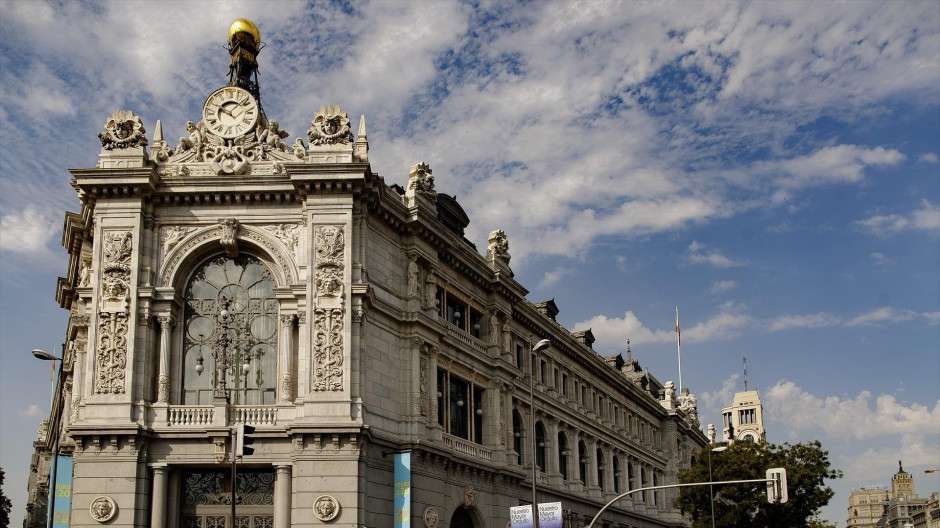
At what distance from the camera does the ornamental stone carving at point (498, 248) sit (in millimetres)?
57534

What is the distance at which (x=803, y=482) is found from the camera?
2712 inches

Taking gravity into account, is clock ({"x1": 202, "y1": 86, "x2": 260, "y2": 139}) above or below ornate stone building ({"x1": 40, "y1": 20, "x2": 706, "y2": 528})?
above

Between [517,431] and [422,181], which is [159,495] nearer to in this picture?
[422,181]

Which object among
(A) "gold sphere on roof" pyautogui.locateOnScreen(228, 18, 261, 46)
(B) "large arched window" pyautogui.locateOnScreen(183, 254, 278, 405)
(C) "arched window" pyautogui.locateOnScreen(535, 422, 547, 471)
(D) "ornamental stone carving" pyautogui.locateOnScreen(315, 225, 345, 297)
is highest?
(A) "gold sphere on roof" pyautogui.locateOnScreen(228, 18, 261, 46)

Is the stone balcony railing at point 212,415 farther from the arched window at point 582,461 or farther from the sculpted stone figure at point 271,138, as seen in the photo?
the arched window at point 582,461

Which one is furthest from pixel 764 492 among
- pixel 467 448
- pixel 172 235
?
pixel 172 235

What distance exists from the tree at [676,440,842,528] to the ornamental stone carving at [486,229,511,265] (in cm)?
2468

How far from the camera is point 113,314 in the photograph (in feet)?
134

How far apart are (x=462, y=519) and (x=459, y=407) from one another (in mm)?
5451

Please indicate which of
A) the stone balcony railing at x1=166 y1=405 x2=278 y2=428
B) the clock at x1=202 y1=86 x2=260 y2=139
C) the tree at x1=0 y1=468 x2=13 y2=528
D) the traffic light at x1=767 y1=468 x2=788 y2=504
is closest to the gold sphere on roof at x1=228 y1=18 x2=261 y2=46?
the clock at x1=202 y1=86 x2=260 y2=139

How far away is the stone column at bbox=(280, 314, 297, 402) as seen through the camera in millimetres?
40562

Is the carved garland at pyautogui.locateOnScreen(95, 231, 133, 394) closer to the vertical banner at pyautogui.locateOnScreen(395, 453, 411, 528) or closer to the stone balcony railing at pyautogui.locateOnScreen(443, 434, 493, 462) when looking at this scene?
→ the vertical banner at pyautogui.locateOnScreen(395, 453, 411, 528)

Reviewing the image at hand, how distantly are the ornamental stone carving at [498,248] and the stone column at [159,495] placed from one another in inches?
922

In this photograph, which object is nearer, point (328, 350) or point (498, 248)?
point (328, 350)
